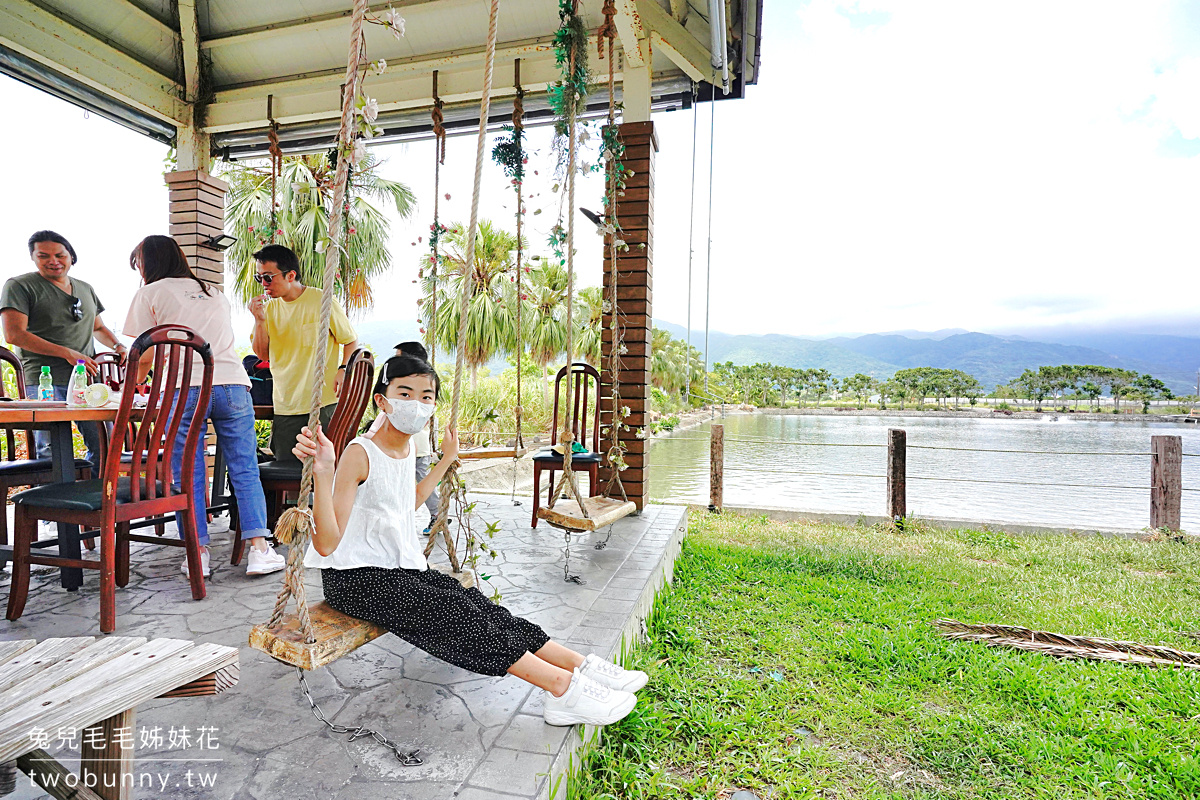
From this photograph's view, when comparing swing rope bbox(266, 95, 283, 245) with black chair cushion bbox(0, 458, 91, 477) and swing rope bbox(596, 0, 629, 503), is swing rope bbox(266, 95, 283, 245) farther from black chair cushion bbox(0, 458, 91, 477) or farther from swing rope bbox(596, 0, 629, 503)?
swing rope bbox(596, 0, 629, 503)

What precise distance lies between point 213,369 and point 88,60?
3.53 meters

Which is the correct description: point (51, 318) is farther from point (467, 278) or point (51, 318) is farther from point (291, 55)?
point (467, 278)

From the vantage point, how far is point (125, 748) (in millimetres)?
1029

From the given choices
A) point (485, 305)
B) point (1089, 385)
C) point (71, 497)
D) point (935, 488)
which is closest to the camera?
point (71, 497)

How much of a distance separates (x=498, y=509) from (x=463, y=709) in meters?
2.98

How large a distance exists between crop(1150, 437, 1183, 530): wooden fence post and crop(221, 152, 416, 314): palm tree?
12871 millimetres

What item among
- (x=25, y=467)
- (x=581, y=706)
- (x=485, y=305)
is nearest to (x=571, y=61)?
(x=581, y=706)

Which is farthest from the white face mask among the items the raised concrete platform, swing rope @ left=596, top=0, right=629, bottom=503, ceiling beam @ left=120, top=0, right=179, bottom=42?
ceiling beam @ left=120, top=0, right=179, bottom=42

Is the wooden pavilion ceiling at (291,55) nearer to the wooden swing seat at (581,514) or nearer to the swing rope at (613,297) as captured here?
the swing rope at (613,297)

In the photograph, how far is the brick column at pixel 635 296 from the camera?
407 centimetres

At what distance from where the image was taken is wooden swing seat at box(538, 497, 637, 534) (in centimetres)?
286

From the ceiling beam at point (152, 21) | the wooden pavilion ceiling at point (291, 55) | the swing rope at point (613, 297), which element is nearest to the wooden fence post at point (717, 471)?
the swing rope at point (613, 297)

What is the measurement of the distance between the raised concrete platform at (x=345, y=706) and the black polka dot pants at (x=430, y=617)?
0.18m

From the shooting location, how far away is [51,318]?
3.30 metres
